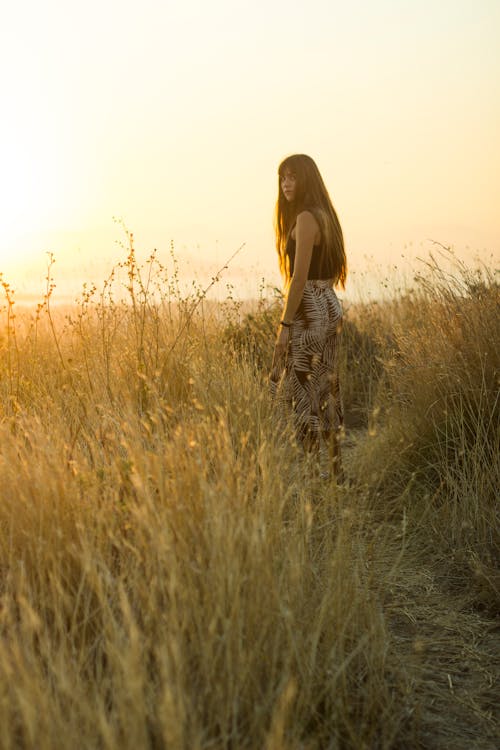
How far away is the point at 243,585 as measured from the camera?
2.14m

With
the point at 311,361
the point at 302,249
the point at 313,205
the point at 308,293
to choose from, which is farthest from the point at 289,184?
the point at 311,361

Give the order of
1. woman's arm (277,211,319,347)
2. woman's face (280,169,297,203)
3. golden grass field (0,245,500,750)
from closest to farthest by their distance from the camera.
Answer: golden grass field (0,245,500,750), woman's arm (277,211,319,347), woman's face (280,169,297,203)

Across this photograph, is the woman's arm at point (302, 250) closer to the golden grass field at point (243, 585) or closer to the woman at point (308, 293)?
the woman at point (308, 293)

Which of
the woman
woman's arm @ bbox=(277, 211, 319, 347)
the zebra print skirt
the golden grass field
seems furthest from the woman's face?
the golden grass field

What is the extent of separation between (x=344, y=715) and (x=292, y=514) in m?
1.10

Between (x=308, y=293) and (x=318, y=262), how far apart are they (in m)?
0.19

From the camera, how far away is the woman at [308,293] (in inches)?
172

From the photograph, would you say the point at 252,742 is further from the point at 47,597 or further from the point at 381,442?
the point at 381,442

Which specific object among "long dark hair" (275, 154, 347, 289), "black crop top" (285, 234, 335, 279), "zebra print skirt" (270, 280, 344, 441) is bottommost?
"zebra print skirt" (270, 280, 344, 441)

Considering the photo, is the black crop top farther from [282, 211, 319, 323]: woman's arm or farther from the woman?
[282, 211, 319, 323]: woman's arm

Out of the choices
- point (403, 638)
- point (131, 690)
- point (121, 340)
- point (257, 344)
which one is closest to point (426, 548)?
point (403, 638)

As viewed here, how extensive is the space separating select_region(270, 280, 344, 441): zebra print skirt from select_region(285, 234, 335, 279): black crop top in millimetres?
47

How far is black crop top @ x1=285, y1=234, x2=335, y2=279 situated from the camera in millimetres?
4488

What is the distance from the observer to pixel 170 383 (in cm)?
495
